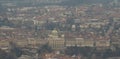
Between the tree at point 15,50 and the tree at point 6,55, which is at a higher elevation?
the tree at point 6,55

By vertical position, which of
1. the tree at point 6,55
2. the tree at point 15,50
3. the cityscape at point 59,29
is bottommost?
the cityscape at point 59,29

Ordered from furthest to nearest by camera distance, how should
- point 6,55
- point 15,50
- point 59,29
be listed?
point 59,29 < point 15,50 < point 6,55

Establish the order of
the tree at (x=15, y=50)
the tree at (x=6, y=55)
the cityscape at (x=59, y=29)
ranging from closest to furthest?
the tree at (x=6, y=55), the tree at (x=15, y=50), the cityscape at (x=59, y=29)

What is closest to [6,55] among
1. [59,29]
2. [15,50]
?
[15,50]

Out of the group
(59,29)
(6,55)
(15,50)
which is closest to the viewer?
(6,55)

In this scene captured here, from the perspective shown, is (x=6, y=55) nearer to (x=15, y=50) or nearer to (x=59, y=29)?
(x=15, y=50)

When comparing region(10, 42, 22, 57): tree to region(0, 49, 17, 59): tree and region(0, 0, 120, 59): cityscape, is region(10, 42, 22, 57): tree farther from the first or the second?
region(0, 49, 17, 59): tree

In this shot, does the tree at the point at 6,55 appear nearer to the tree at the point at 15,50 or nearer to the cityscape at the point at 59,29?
the cityscape at the point at 59,29

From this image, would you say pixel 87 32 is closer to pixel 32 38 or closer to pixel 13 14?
pixel 32 38

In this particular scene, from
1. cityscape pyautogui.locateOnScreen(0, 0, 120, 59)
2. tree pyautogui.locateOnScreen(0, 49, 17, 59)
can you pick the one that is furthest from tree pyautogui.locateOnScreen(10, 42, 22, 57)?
tree pyautogui.locateOnScreen(0, 49, 17, 59)

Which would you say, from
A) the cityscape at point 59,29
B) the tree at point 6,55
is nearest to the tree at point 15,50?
the cityscape at point 59,29
